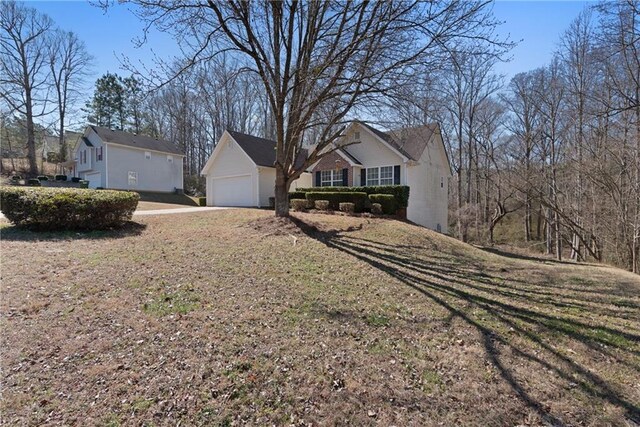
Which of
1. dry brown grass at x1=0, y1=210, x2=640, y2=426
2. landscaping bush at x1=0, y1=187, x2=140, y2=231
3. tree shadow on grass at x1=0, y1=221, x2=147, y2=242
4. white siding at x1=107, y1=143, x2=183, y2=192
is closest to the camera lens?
dry brown grass at x1=0, y1=210, x2=640, y2=426

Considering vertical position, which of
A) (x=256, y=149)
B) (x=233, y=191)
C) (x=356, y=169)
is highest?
(x=256, y=149)

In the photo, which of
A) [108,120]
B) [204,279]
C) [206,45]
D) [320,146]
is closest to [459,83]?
Answer: [320,146]

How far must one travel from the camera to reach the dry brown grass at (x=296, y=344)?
9.61ft

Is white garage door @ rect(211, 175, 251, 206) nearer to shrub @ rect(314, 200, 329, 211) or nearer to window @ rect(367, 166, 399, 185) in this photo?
shrub @ rect(314, 200, 329, 211)

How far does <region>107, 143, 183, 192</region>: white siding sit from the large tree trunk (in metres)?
21.8

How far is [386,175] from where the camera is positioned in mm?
18672

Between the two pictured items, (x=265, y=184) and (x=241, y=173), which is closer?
(x=265, y=184)

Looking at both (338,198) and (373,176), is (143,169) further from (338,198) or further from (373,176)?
(373,176)

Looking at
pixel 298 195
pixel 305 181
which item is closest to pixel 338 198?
pixel 298 195

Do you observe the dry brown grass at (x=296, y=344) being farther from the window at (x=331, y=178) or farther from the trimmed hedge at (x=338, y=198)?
the window at (x=331, y=178)

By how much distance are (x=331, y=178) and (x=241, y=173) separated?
600 centimetres

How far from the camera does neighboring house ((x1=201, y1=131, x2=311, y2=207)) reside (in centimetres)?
1973

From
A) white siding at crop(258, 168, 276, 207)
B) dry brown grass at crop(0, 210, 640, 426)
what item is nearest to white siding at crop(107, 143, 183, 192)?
white siding at crop(258, 168, 276, 207)

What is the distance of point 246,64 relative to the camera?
11094 millimetres
